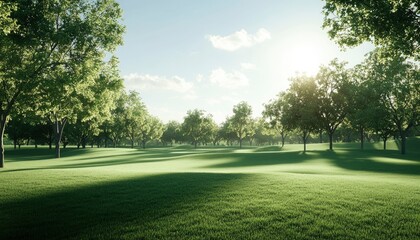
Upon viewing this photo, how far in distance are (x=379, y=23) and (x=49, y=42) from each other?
78.5ft

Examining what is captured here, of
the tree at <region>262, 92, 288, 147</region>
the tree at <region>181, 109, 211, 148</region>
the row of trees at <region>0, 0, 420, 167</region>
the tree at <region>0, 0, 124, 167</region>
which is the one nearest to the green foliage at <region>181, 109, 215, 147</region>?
the tree at <region>181, 109, 211, 148</region>

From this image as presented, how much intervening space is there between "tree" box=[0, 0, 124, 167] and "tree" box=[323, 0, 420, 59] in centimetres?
1809

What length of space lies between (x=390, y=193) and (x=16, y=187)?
643 inches

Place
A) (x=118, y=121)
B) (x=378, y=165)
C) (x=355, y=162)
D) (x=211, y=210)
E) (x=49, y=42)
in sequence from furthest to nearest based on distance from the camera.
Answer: (x=118, y=121)
(x=355, y=162)
(x=378, y=165)
(x=49, y=42)
(x=211, y=210)

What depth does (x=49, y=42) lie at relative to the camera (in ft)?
81.6

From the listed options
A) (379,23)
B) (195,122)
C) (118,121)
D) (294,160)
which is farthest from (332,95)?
(195,122)

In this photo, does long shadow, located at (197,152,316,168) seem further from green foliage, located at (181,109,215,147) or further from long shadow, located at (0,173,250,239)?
green foliage, located at (181,109,215,147)

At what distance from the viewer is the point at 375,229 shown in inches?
322

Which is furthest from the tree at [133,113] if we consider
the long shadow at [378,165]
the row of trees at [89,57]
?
the long shadow at [378,165]

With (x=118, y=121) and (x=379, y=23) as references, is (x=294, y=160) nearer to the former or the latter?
(x=379, y=23)

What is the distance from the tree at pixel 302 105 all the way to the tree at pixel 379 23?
125ft

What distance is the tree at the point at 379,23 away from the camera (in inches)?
609

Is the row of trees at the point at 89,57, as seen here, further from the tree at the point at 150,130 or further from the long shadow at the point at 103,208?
the tree at the point at 150,130

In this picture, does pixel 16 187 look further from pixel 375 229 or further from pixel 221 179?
pixel 375 229
